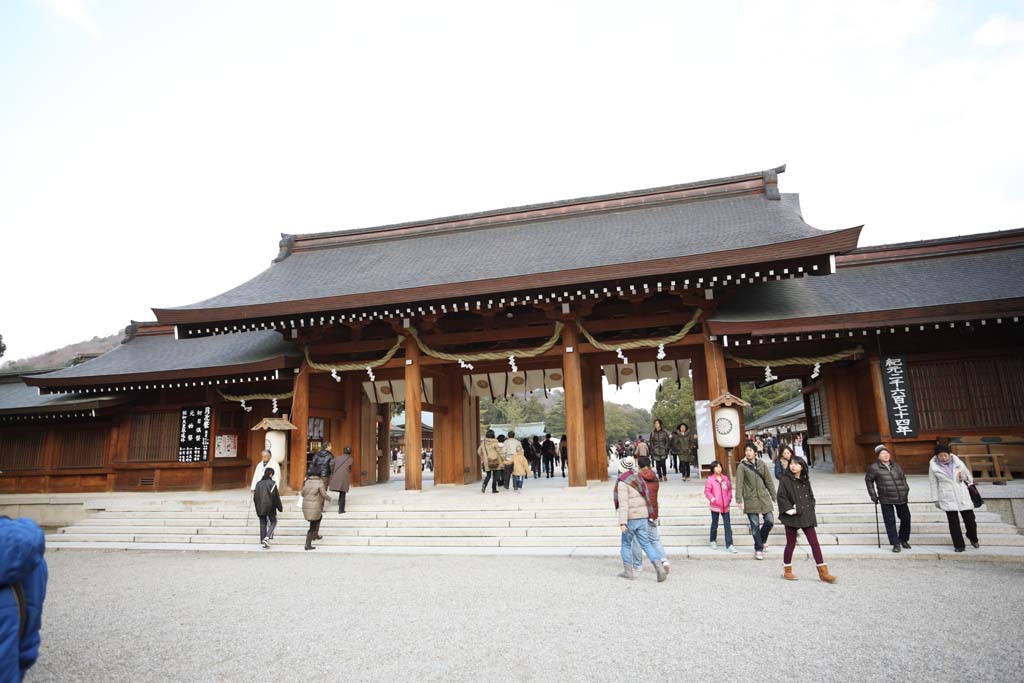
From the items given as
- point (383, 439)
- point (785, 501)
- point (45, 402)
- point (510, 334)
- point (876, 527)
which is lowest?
point (876, 527)

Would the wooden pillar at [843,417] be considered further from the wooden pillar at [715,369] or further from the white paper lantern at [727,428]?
the white paper lantern at [727,428]

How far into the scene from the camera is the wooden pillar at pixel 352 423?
51.5 ft

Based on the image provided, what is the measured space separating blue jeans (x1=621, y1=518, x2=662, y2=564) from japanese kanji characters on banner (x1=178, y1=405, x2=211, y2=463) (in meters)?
12.4

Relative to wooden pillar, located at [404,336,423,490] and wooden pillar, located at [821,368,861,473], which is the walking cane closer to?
wooden pillar, located at [821,368,861,473]

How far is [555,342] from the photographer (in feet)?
41.5

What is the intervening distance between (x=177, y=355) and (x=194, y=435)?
9.76 ft

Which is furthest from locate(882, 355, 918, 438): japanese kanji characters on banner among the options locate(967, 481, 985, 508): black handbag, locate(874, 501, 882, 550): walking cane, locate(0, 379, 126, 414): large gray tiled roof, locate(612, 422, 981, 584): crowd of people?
locate(0, 379, 126, 414): large gray tiled roof

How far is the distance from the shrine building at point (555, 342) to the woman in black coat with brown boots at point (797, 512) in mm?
4954

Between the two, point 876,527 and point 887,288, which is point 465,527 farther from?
point 887,288

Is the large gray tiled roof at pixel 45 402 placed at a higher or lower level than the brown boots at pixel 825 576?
higher

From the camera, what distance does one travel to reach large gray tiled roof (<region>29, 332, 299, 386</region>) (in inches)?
578

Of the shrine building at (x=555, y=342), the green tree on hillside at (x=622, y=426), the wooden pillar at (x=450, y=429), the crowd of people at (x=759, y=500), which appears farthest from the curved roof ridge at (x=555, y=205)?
the green tree on hillside at (x=622, y=426)

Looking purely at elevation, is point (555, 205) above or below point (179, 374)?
above

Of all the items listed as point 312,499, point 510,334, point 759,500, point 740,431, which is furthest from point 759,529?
point 510,334
